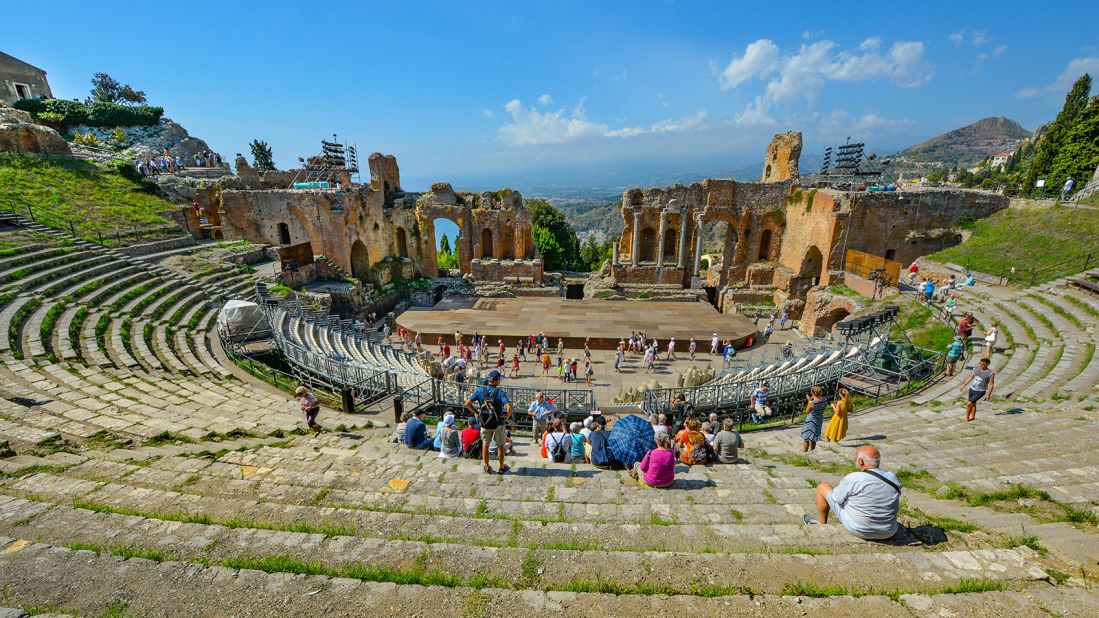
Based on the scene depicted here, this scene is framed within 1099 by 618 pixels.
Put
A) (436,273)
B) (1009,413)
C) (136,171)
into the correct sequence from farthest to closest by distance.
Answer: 1. (436,273)
2. (136,171)
3. (1009,413)

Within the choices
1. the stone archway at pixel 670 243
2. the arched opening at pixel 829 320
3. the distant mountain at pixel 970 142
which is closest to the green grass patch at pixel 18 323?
the arched opening at pixel 829 320

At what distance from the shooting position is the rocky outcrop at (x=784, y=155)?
2920 centimetres

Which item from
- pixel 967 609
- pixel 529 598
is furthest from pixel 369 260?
pixel 967 609

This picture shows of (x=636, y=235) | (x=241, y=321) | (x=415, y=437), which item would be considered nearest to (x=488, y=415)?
(x=415, y=437)

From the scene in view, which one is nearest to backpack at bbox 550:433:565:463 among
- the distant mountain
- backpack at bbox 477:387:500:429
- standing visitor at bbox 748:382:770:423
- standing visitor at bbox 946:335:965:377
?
backpack at bbox 477:387:500:429

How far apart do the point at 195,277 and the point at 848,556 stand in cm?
2288

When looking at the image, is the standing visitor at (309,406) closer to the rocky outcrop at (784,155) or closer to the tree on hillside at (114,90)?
the rocky outcrop at (784,155)

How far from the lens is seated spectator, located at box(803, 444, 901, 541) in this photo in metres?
4.43

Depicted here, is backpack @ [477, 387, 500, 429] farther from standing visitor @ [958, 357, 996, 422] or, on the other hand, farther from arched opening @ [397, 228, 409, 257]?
arched opening @ [397, 228, 409, 257]

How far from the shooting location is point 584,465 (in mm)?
7660

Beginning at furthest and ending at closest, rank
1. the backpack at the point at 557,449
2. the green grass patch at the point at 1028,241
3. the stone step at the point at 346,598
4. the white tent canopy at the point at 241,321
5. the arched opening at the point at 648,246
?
the arched opening at the point at 648,246 → the green grass patch at the point at 1028,241 → the white tent canopy at the point at 241,321 → the backpack at the point at 557,449 → the stone step at the point at 346,598

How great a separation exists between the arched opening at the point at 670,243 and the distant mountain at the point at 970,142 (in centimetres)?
17075

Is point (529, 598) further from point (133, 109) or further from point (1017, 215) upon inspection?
point (133, 109)

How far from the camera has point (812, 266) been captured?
26.4 m
